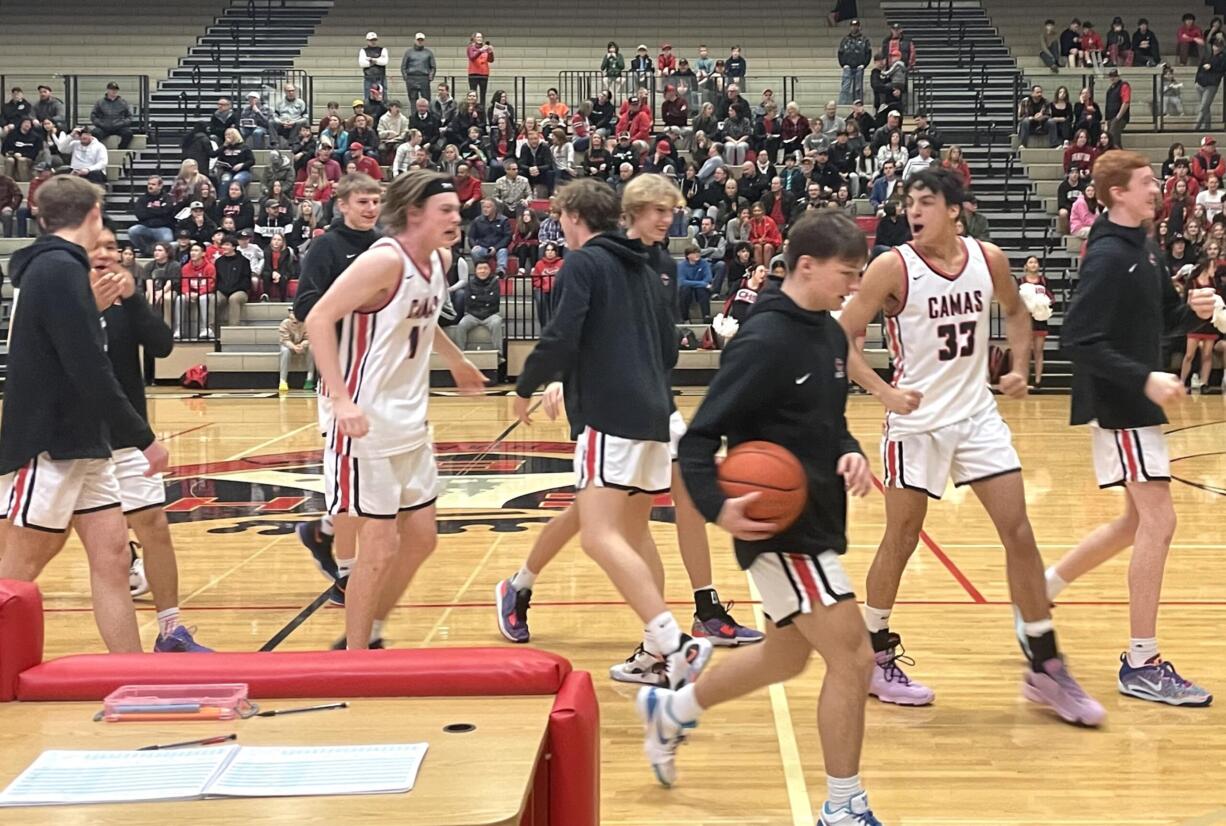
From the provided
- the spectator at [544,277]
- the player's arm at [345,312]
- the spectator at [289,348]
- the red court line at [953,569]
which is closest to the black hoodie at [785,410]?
the player's arm at [345,312]

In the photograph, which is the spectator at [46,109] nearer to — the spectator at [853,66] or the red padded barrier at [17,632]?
the spectator at [853,66]

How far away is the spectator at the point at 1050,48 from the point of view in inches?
1140

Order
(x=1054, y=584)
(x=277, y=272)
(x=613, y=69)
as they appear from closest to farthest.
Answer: (x=1054, y=584) → (x=277, y=272) → (x=613, y=69)

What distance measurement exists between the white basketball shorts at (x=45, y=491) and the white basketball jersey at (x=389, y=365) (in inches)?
34.3

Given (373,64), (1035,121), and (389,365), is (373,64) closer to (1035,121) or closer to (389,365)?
(1035,121)

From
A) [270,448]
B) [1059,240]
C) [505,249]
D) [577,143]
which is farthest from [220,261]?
[1059,240]

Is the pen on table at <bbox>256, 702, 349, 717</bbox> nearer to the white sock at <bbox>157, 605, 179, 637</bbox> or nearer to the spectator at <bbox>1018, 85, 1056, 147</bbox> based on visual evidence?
the white sock at <bbox>157, 605, 179, 637</bbox>

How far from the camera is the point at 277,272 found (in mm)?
21344

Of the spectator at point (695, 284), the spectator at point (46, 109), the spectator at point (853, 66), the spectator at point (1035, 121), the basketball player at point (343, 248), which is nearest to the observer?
the basketball player at point (343, 248)

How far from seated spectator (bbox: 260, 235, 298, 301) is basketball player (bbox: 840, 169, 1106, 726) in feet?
56.4

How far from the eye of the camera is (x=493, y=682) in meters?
3.54

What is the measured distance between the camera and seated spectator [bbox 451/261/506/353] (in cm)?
1983

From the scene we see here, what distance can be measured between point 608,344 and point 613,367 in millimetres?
85

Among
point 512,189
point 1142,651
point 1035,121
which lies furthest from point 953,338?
point 1035,121
